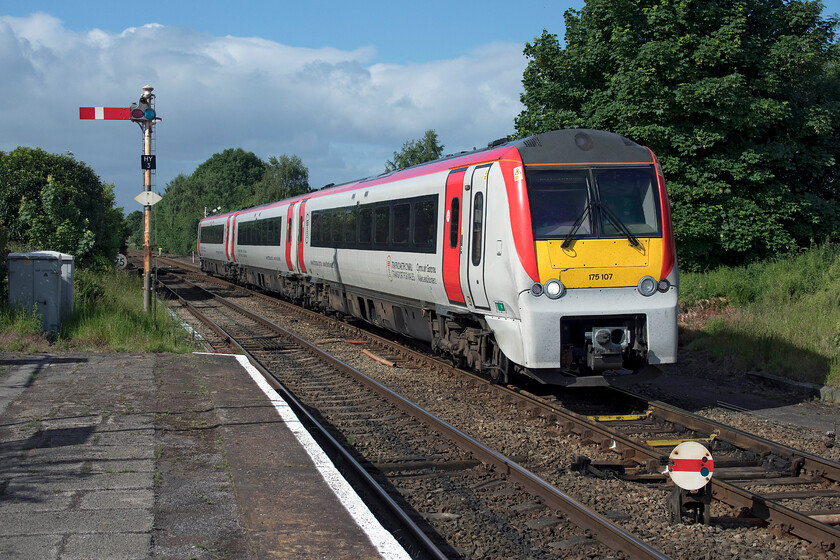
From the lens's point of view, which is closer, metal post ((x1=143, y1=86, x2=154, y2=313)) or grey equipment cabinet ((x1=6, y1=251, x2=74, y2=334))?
grey equipment cabinet ((x1=6, y1=251, x2=74, y2=334))

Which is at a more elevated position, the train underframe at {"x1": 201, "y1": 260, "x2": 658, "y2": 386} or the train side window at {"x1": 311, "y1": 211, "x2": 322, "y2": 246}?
the train side window at {"x1": 311, "y1": 211, "x2": 322, "y2": 246}

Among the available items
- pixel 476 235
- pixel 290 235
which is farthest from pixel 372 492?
pixel 290 235

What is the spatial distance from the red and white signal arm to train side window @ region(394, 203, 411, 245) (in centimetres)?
733

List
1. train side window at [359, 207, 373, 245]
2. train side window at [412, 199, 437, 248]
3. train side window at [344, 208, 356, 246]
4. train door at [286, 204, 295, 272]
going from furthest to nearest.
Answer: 1. train door at [286, 204, 295, 272]
2. train side window at [344, 208, 356, 246]
3. train side window at [359, 207, 373, 245]
4. train side window at [412, 199, 437, 248]

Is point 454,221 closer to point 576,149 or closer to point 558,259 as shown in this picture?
point 576,149

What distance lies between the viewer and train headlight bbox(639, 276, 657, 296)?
8.53m

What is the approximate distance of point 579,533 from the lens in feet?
17.2

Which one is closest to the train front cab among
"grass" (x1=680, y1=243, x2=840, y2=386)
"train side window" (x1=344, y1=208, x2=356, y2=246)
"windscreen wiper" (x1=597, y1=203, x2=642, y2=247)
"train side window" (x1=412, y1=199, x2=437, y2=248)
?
"windscreen wiper" (x1=597, y1=203, x2=642, y2=247)

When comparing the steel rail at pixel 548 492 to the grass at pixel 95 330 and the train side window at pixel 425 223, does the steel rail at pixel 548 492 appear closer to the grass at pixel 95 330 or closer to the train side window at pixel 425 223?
the train side window at pixel 425 223

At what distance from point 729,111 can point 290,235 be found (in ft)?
38.0

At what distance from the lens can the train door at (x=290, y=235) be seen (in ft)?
69.6

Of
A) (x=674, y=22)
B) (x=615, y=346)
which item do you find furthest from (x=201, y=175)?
(x=615, y=346)

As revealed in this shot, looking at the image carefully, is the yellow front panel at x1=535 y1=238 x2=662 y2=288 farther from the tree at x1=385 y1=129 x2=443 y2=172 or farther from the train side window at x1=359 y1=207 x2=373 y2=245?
the tree at x1=385 y1=129 x2=443 y2=172

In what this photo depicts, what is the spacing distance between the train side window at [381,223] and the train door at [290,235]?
25.2 feet
